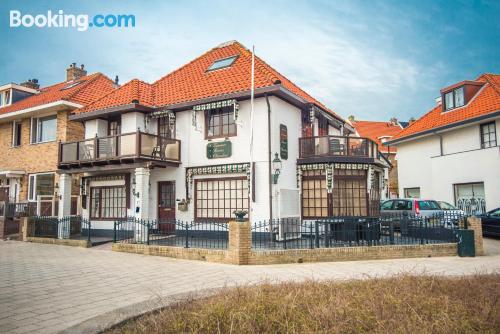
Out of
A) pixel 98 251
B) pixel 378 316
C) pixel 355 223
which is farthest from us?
pixel 98 251

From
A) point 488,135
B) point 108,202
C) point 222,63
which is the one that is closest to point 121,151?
point 108,202

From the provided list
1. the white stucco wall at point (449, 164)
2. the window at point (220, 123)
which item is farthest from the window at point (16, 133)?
the white stucco wall at point (449, 164)

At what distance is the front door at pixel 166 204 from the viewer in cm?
1686

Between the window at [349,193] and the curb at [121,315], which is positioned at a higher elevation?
the window at [349,193]

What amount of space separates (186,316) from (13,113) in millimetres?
21766

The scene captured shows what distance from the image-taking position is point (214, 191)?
1606 centimetres

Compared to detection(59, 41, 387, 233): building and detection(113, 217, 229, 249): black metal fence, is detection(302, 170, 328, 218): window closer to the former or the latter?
detection(59, 41, 387, 233): building

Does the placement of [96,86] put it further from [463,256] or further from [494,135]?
[494,135]

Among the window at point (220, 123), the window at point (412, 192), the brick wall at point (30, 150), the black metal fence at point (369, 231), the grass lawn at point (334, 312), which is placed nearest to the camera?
the grass lawn at point (334, 312)

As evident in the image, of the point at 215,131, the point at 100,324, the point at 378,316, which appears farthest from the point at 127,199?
the point at 378,316

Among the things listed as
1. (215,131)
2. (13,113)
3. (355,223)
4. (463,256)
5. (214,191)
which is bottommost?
(463,256)

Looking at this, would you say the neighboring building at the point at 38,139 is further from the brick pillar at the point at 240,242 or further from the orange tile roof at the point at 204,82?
the brick pillar at the point at 240,242

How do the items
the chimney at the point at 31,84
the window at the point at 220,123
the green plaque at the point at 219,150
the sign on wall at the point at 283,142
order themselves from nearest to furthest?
the sign on wall at the point at 283,142 < the green plaque at the point at 219,150 < the window at the point at 220,123 < the chimney at the point at 31,84

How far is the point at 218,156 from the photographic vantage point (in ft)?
52.2
